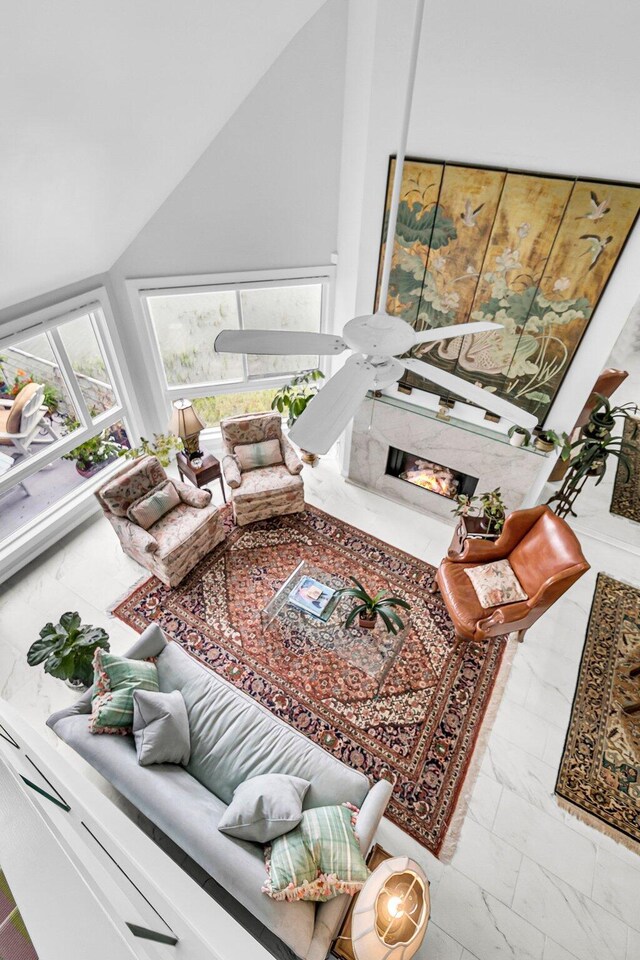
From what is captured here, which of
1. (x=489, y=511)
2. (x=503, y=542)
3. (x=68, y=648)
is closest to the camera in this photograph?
(x=68, y=648)

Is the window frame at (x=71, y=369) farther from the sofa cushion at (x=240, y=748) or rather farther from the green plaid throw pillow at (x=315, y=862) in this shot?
the green plaid throw pillow at (x=315, y=862)

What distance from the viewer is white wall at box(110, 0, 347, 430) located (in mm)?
3330

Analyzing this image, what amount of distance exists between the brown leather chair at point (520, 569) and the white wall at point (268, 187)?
2896 mm

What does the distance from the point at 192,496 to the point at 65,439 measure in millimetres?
1368

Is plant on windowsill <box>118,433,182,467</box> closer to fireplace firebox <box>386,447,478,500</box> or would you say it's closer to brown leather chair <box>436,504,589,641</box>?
fireplace firebox <box>386,447,478,500</box>

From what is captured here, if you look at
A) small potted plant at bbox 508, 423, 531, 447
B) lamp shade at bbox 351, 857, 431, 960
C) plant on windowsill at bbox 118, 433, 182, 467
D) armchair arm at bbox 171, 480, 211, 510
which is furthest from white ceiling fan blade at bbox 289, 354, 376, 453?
plant on windowsill at bbox 118, 433, 182, 467

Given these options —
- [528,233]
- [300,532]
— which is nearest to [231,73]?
[528,233]

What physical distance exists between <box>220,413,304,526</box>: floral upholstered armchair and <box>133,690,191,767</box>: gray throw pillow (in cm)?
208

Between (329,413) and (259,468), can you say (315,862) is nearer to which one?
(329,413)

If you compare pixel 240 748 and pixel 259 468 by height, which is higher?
pixel 259 468

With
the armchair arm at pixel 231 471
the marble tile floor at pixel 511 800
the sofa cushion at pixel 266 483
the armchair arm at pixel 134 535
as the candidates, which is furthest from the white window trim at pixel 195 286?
the marble tile floor at pixel 511 800

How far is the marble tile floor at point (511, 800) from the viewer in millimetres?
2547

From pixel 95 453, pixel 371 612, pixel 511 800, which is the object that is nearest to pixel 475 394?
pixel 371 612

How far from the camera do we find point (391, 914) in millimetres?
1811
